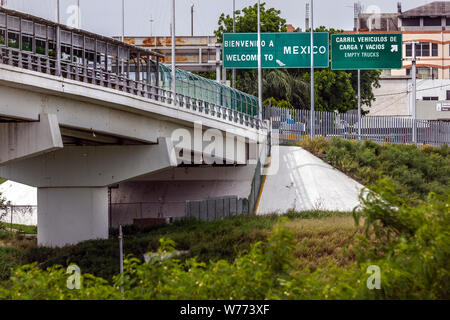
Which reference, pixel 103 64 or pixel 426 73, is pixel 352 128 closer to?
pixel 103 64

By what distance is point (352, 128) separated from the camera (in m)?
47.2

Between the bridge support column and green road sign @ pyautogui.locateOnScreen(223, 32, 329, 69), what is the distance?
49.5 ft

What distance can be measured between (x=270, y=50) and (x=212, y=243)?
20.3 m

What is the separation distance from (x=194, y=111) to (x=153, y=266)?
24.2 m

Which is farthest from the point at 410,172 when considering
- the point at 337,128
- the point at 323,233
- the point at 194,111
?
the point at 323,233

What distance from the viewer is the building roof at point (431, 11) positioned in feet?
349

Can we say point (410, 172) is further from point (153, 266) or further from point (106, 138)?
point (153, 266)

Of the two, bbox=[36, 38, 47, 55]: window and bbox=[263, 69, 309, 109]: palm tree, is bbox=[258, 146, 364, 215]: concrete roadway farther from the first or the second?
bbox=[263, 69, 309, 109]: palm tree

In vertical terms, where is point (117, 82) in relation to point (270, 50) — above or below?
below

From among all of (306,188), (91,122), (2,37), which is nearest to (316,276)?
(2,37)

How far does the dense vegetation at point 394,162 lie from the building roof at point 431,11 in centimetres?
6602

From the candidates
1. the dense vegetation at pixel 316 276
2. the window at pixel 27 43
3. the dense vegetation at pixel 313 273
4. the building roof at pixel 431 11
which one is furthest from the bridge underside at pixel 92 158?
the building roof at pixel 431 11

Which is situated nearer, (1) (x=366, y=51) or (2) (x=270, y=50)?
(2) (x=270, y=50)

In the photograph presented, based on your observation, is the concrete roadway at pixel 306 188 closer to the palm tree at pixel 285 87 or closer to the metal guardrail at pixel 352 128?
the metal guardrail at pixel 352 128
